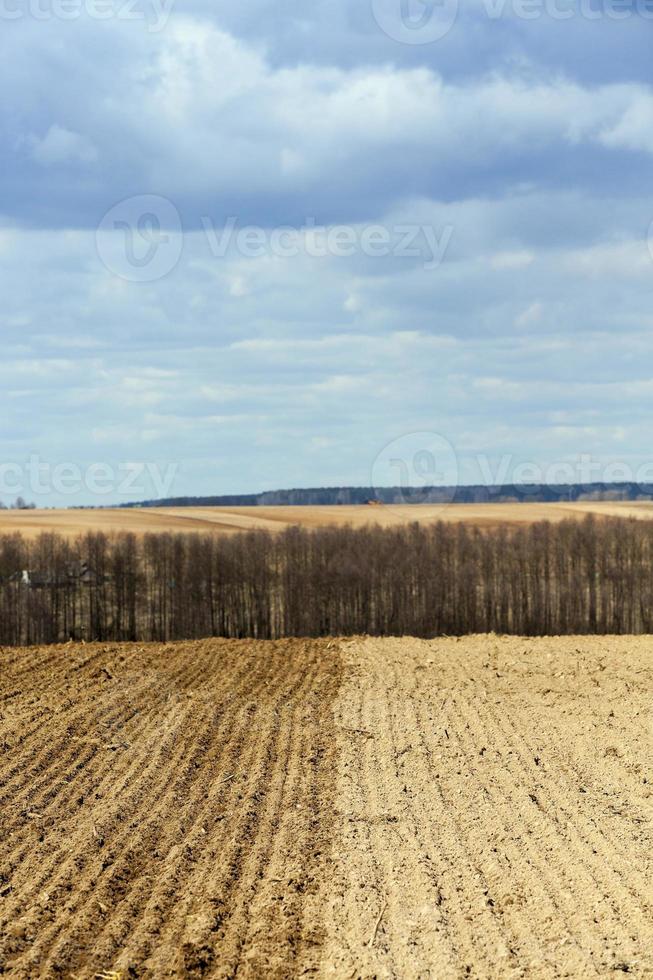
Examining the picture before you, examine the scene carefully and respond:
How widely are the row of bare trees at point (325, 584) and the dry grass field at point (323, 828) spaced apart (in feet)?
41.3

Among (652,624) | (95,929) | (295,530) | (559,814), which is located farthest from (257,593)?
(95,929)

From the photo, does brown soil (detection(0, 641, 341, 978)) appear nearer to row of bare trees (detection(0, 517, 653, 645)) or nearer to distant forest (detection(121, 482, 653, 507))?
row of bare trees (detection(0, 517, 653, 645))

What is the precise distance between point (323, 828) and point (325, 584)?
904 inches

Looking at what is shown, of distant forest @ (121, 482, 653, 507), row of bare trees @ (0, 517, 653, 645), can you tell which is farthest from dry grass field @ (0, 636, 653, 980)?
distant forest @ (121, 482, 653, 507)

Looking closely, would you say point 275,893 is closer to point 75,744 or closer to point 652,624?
point 75,744

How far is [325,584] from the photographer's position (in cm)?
3316

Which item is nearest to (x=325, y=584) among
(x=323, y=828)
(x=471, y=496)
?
(x=323, y=828)

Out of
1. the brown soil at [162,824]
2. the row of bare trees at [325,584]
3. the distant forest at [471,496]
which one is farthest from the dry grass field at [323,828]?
the distant forest at [471,496]

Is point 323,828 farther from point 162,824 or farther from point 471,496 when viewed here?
point 471,496

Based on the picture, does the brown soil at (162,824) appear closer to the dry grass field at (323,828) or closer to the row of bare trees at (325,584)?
the dry grass field at (323,828)

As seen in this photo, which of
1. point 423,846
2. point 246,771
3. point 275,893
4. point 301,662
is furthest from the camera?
point 301,662

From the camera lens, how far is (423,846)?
9641 millimetres

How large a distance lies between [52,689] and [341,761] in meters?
7.30

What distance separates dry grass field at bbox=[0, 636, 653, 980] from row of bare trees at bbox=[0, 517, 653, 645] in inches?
495
